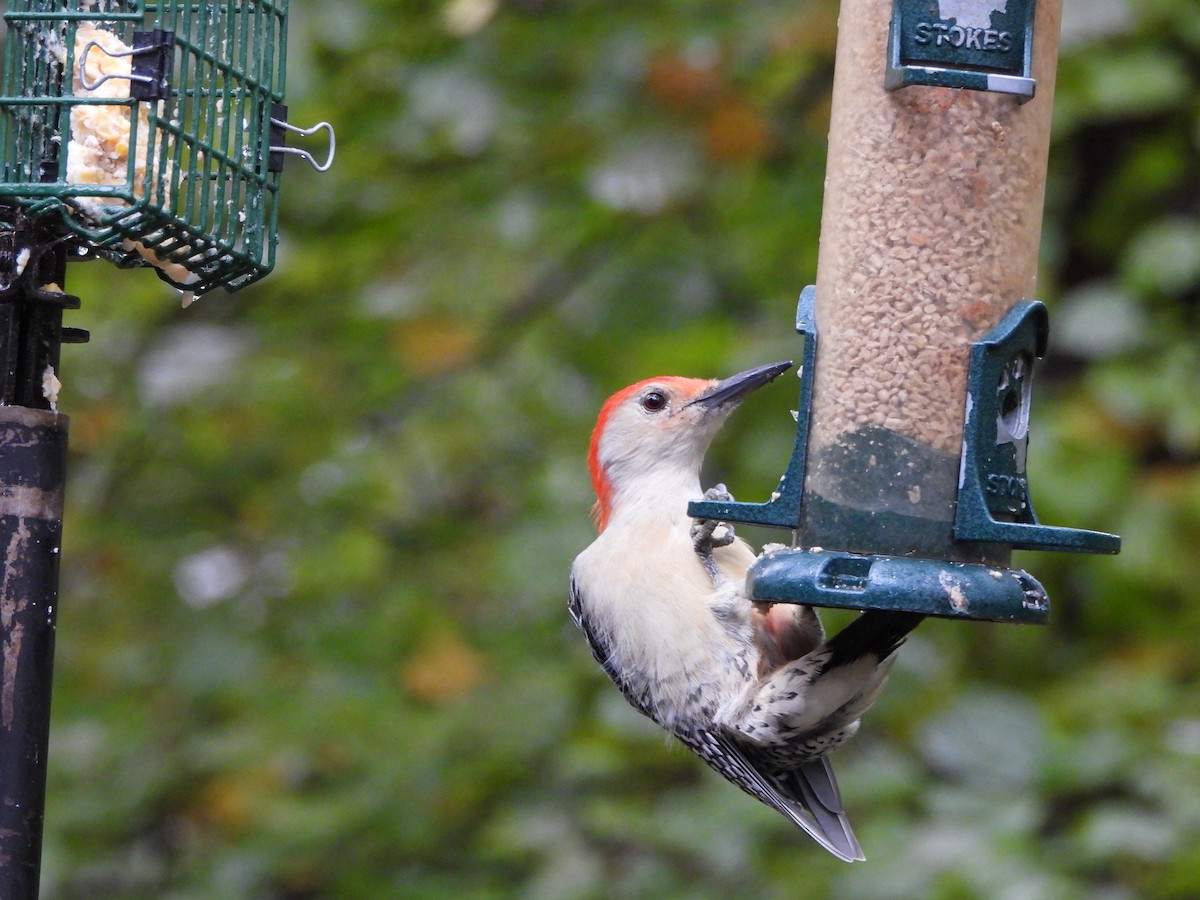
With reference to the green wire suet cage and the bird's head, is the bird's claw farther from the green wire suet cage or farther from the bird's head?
the green wire suet cage

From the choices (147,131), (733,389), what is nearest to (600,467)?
(733,389)

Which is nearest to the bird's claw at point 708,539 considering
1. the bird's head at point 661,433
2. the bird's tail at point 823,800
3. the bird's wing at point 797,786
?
the bird's head at point 661,433

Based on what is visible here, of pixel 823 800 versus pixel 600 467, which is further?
pixel 600 467

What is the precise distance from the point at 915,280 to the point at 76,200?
2069mm

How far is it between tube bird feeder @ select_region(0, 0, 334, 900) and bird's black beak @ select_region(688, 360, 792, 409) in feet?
4.85

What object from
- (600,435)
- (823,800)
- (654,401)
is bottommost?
(823,800)

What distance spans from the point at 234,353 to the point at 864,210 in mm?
3945

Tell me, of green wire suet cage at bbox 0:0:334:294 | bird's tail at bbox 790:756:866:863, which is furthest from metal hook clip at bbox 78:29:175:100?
bird's tail at bbox 790:756:866:863

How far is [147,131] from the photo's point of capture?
405cm

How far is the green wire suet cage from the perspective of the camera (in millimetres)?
3797

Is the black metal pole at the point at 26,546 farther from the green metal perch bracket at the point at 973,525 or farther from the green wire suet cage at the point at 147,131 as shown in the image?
the green metal perch bracket at the point at 973,525

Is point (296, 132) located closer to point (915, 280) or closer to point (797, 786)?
point (915, 280)

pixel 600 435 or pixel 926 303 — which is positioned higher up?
pixel 926 303

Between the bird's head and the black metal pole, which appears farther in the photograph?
the bird's head
